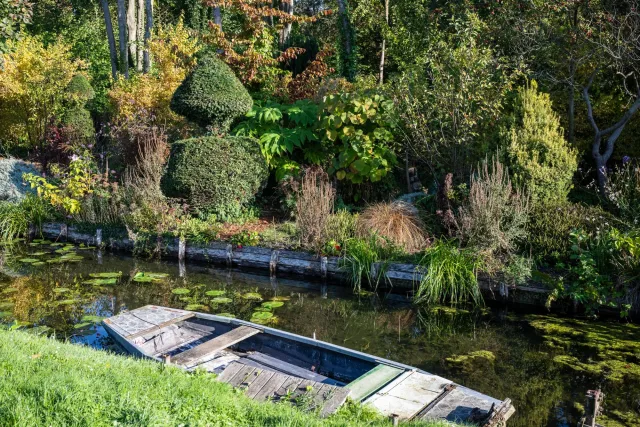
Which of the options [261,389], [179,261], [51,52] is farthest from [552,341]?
[51,52]

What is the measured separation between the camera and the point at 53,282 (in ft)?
33.5

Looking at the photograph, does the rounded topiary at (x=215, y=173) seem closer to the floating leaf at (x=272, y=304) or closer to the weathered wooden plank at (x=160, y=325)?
the floating leaf at (x=272, y=304)

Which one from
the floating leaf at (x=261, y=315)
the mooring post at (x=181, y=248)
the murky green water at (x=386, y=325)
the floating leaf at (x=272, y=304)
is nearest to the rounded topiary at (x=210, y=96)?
the mooring post at (x=181, y=248)

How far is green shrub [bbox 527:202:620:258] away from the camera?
924cm

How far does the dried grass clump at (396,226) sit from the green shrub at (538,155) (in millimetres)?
1811

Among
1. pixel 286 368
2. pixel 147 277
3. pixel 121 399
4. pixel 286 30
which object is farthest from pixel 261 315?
pixel 286 30

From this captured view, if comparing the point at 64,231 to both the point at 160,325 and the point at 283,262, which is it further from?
the point at 160,325

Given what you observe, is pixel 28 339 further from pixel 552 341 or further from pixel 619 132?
pixel 619 132

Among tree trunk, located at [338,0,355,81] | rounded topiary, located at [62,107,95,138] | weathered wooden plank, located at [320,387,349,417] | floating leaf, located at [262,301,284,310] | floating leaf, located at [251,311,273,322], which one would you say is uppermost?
tree trunk, located at [338,0,355,81]

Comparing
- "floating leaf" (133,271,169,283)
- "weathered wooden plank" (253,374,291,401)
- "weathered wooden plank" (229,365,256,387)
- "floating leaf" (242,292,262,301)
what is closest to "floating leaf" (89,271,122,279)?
"floating leaf" (133,271,169,283)

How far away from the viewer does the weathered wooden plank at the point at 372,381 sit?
5.34 meters

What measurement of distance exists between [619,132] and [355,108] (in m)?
4.94

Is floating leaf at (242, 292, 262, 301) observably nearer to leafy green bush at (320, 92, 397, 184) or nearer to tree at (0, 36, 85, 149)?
leafy green bush at (320, 92, 397, 184)

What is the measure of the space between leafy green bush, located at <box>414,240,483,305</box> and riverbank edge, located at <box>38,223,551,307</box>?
0.24m
